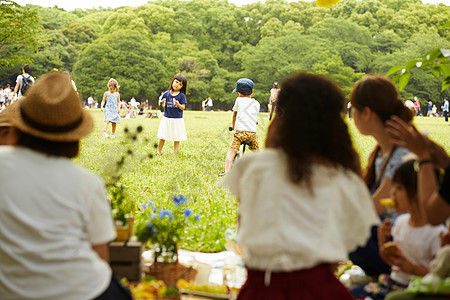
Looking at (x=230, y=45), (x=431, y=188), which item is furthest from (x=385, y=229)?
(x=230, y=45)

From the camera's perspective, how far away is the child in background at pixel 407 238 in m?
2.20

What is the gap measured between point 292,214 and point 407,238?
0.87 m

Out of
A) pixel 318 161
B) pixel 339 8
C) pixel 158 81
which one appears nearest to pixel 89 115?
pixel 318 161

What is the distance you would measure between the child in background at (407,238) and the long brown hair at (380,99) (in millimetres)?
413

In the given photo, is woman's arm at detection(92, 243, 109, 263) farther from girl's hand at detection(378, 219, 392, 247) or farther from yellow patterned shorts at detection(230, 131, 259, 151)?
yellow patterned shorts at detection(230, 131, 259, 151)

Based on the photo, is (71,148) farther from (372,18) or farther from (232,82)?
(372,18)

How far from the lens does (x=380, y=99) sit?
2.57 metres

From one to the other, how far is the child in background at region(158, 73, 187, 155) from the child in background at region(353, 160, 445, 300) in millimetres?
6757

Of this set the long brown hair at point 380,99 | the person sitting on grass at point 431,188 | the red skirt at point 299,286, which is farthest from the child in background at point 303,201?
the long brown hair at point 380,99

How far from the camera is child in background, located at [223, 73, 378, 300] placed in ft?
5.65

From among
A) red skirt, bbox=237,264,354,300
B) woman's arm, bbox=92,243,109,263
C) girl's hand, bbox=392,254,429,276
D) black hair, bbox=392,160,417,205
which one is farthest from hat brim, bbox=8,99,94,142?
girl's hand, bbox=392,254,429,276

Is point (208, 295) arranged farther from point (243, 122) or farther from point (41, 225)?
point (243, 122)

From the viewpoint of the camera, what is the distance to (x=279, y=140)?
1.79m

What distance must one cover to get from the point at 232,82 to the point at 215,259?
184ft
